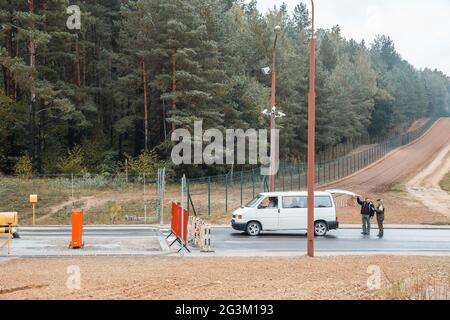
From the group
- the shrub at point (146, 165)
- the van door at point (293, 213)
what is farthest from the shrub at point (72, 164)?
the van door at point (293, 213)

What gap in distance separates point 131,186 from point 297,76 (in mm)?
34563

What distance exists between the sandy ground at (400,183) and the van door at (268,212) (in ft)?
25.4

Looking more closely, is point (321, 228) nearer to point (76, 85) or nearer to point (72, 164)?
point (72, 164)

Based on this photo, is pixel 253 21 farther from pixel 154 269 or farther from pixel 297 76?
pixel 154 269

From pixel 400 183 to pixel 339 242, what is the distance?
27.6 metres

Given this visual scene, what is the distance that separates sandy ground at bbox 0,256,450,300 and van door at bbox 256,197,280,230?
6705mm

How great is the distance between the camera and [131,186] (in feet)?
→ 126

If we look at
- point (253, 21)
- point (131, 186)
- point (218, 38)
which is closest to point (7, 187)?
point (131, 186)

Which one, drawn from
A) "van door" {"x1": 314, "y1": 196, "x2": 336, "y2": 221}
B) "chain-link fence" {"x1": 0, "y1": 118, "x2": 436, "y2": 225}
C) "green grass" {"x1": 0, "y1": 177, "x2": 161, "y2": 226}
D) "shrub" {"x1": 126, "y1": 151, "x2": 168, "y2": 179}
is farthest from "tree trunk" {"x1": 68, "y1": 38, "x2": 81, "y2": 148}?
"van door" {"x1": 314, "y1": 196, "x2": 336, "y2": 221}

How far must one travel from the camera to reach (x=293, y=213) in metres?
23.4

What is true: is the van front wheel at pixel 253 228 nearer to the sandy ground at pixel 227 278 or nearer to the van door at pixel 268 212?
the van door at pixel 268 212

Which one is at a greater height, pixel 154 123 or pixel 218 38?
pixel 218 38

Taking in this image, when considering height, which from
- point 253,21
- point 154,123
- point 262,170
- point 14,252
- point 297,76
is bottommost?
point 14,252
